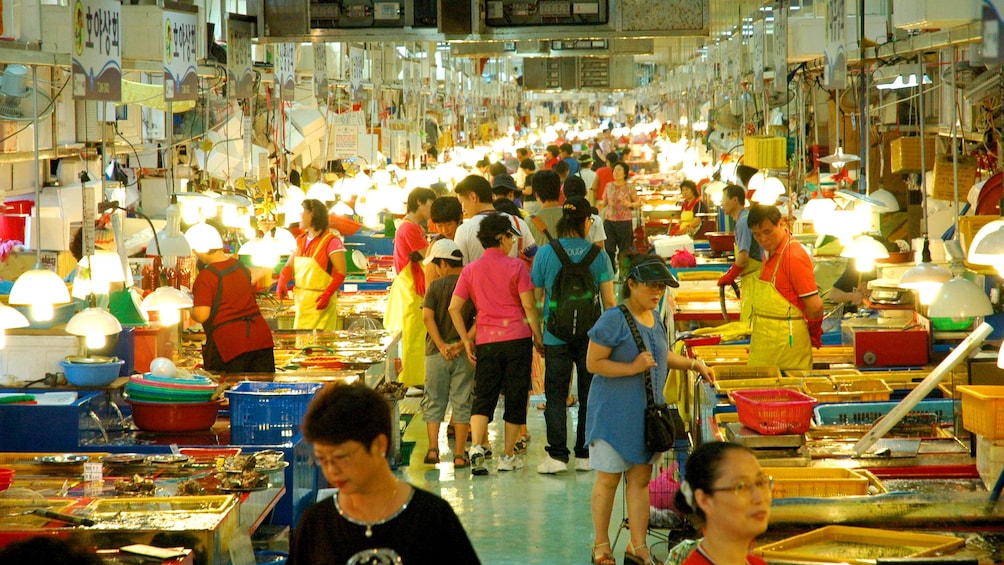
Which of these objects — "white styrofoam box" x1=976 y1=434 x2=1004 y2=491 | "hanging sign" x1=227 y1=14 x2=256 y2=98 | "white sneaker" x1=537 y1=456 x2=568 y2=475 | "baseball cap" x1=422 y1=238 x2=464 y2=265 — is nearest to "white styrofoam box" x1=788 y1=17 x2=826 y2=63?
"baseball cap" x1=422 y1=238 x2=464 y2=265

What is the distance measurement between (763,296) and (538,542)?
6.54 feet

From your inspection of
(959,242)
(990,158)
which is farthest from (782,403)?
(990,158)

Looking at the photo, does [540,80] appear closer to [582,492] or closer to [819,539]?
[582,492]

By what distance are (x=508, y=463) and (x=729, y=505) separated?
507cm

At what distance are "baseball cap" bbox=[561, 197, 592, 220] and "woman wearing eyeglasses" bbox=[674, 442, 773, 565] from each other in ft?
14.9

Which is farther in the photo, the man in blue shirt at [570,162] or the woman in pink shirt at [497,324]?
the man in blue shirt at [570,162]

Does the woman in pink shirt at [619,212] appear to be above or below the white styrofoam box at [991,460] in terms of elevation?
above

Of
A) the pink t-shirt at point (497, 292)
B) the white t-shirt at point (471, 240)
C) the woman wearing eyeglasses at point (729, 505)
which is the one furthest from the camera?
the white t-shirt at point (471, 240)

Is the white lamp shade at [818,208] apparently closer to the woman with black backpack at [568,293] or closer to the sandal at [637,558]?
the woman with black backpack at [568,293]

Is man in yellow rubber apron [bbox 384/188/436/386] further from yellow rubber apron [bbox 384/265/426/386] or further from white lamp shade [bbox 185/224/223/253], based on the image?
white lamp shade [bbox 185/224/223/253]

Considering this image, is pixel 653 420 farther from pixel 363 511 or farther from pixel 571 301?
pixel 363 511

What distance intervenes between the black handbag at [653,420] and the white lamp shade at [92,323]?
2.37 metres

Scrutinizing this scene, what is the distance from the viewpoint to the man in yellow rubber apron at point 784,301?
743cm

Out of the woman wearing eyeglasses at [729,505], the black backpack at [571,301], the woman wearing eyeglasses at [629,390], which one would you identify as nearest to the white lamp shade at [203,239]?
the black backpack at [571,301]
